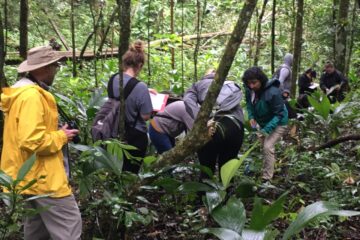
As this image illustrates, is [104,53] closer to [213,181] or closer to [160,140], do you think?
[160,140]

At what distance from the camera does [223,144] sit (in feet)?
14.9

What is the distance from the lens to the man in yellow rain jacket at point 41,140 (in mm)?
2828

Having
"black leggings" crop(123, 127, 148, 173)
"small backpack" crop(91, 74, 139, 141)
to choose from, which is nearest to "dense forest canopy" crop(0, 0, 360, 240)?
"small backpack" crop(91, 74, 139, 141)

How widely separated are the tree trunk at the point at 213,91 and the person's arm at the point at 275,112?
2158mm

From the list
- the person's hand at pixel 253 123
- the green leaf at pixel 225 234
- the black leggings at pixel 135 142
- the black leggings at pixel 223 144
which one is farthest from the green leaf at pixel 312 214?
the person's hand at pixel 253 123

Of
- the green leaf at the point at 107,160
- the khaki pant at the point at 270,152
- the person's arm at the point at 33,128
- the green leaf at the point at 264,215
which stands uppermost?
the person's arm at the point at 33,128

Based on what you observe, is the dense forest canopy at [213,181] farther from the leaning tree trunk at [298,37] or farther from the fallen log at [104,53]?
the fallen log at [104,53]

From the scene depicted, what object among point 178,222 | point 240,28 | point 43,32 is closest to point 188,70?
point 43,32

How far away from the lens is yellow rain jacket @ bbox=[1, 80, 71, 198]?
111 inches

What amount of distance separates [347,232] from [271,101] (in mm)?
1724

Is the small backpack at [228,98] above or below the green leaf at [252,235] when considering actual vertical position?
above

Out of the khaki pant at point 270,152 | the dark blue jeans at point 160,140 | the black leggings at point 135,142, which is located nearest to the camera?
the black leggings at point 135,142

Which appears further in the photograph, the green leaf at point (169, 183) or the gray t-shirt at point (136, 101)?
the gray t-shirt at point (136, 101)

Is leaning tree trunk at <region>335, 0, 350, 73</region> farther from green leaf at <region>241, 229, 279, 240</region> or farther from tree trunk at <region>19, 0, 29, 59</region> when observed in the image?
green leaf at <region>241, 229, 279, 240</region>
